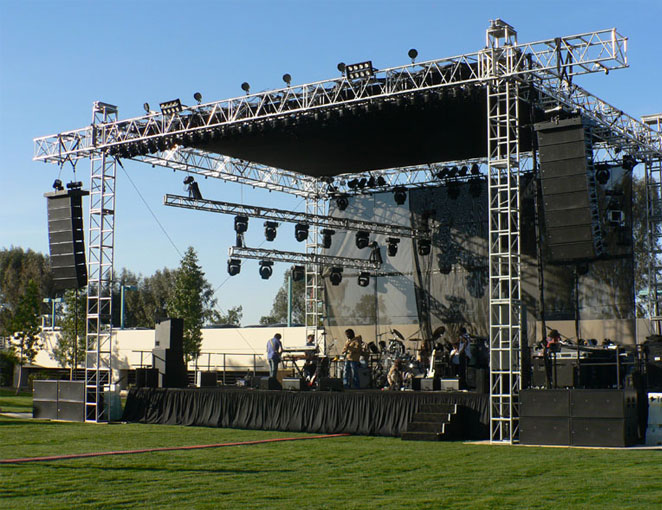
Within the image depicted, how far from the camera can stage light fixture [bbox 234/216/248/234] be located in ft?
68.9

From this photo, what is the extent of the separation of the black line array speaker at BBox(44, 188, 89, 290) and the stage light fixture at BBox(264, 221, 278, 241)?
4.87 m

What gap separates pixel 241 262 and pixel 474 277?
6.54 metres

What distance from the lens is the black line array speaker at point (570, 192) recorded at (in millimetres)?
12484

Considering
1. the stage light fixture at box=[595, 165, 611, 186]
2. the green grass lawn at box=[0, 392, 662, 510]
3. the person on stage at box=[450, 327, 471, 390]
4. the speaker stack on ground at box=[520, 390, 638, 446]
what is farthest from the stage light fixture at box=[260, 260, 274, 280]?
the speaker stack on ground at box=[520, 390, 638, 446]

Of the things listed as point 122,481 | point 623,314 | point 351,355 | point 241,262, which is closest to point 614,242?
point 623,314

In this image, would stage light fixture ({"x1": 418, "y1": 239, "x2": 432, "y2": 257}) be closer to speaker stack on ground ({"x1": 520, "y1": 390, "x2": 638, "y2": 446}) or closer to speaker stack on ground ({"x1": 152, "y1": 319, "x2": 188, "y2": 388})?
speaker stack on ground ({"x1": 152, "y1": 319, "x2": 188, "y2": 388})

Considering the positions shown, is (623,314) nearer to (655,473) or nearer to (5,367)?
(655,473)

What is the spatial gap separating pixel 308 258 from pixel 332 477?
47.8 ft

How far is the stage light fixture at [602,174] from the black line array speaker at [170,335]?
10.9m

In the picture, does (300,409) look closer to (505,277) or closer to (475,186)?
(505,277)

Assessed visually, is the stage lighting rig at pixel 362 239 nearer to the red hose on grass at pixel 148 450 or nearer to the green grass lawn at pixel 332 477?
the red hose on grass at pixel 148 450

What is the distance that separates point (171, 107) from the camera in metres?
17.6

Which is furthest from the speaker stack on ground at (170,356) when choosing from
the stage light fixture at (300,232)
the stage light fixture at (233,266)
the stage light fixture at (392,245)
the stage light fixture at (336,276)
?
the stage light fixture at (392,245)

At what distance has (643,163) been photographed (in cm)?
1977
